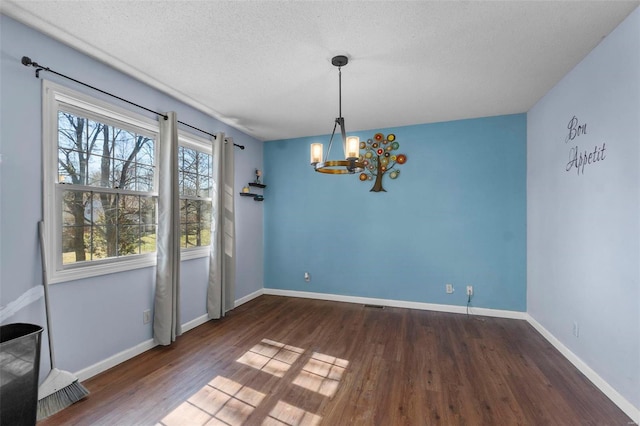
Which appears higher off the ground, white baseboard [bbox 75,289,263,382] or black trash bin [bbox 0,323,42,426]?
black trash bin [bbox 0,323,42,426]

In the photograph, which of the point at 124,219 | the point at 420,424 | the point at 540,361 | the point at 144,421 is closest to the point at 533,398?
the point at 540,361

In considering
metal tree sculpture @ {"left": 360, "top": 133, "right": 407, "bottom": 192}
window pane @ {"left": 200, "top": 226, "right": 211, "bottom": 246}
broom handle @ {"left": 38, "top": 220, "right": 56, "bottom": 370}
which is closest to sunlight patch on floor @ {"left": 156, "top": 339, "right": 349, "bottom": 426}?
broom handle @ {"left": 38, "top": 220, "right": 56, "bottom": 370}

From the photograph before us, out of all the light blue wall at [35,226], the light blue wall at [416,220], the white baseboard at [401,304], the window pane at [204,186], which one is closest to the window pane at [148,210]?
the light blue wall at [35,226]

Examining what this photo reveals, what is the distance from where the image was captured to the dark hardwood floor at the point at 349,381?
1872 millimetres

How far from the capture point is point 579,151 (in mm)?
2486

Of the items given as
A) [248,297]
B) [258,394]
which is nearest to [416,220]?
[248,297]

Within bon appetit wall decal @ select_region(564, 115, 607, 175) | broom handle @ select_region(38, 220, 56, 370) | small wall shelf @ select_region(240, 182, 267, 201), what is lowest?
broom handle @ select_region(38, 220, 56, 370)

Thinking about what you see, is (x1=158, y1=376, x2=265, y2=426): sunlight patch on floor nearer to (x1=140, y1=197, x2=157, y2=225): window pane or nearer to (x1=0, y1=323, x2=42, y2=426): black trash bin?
(x1=0, y1=323, x2=42, y2=426): black trash bin

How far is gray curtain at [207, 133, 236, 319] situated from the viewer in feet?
11.8

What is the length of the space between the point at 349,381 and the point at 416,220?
2.47 meters

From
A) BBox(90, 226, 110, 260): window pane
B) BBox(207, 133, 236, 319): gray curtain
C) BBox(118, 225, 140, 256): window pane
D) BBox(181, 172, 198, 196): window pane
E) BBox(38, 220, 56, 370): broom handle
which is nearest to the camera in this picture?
BBox(38, 220, 56, 370): broom handle

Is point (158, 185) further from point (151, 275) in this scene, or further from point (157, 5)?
point (157, 5)

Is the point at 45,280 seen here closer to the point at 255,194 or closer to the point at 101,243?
the point at 101,243

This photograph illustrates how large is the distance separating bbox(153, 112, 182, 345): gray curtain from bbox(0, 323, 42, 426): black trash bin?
1115 millimetres
